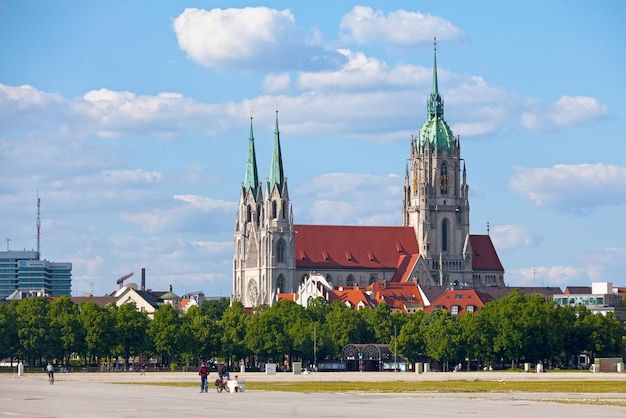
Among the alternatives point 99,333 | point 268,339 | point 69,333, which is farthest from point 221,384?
point 268,339

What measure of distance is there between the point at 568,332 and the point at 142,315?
165ft

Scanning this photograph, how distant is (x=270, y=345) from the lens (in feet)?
608

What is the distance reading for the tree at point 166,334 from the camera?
174875 mm

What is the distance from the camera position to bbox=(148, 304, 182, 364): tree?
175m

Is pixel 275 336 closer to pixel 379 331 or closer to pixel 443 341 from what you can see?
pixel 379 331

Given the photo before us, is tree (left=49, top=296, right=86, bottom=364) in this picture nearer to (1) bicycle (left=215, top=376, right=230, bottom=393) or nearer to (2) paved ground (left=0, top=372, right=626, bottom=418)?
(2) paved ground (left=0, top=372, right=626, bottom=418)

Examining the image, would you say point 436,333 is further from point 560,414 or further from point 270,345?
point 560,414

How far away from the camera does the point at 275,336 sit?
7377 inches

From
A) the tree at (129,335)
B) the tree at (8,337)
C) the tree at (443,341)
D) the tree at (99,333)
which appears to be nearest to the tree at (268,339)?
the tree at (129,335)

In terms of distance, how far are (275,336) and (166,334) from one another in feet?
56.4

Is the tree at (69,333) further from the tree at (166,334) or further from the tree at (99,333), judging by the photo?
the tree at (166,334)

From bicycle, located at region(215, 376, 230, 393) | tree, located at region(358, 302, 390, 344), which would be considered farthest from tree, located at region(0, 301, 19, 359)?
bicycle, located at region(215, 376, 230, 393)

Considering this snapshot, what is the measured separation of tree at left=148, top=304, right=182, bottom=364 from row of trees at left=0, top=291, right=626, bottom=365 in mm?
114

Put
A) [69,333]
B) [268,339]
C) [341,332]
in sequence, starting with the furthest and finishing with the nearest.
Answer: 1. [341,332]
2. [268,339]
3. [69,333]
